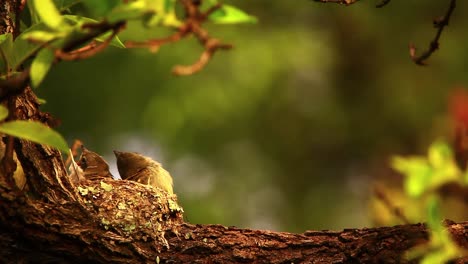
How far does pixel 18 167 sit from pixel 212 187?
4112 mm

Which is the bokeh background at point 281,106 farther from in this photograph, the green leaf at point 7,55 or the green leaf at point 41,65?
the green leaf at point 41,65

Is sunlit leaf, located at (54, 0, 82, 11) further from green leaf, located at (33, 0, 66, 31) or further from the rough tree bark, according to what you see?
green leaf, located at (33, 0, 66, 31)

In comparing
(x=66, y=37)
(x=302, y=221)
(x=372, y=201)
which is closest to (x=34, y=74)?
(x=66, y=37)

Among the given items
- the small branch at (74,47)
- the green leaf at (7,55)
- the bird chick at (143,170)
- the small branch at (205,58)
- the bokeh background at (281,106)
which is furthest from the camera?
the bokeh background at (281,106)

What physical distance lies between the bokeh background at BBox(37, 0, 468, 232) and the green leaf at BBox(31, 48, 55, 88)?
138 inches

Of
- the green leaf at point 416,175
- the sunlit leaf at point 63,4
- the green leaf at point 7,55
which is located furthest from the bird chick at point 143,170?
the green leaf at point 416,175

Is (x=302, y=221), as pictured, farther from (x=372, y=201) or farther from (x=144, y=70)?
(x=372, y=201)

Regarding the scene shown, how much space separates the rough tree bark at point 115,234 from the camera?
234cm

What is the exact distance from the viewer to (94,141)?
6.39 m

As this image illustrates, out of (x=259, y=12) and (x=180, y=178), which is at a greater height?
(x=259, y=12)

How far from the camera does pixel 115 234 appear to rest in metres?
2.53

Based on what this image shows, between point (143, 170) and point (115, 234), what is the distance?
54.1 inches

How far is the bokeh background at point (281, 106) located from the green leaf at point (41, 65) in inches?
138

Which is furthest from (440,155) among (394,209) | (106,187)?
(106,187)
